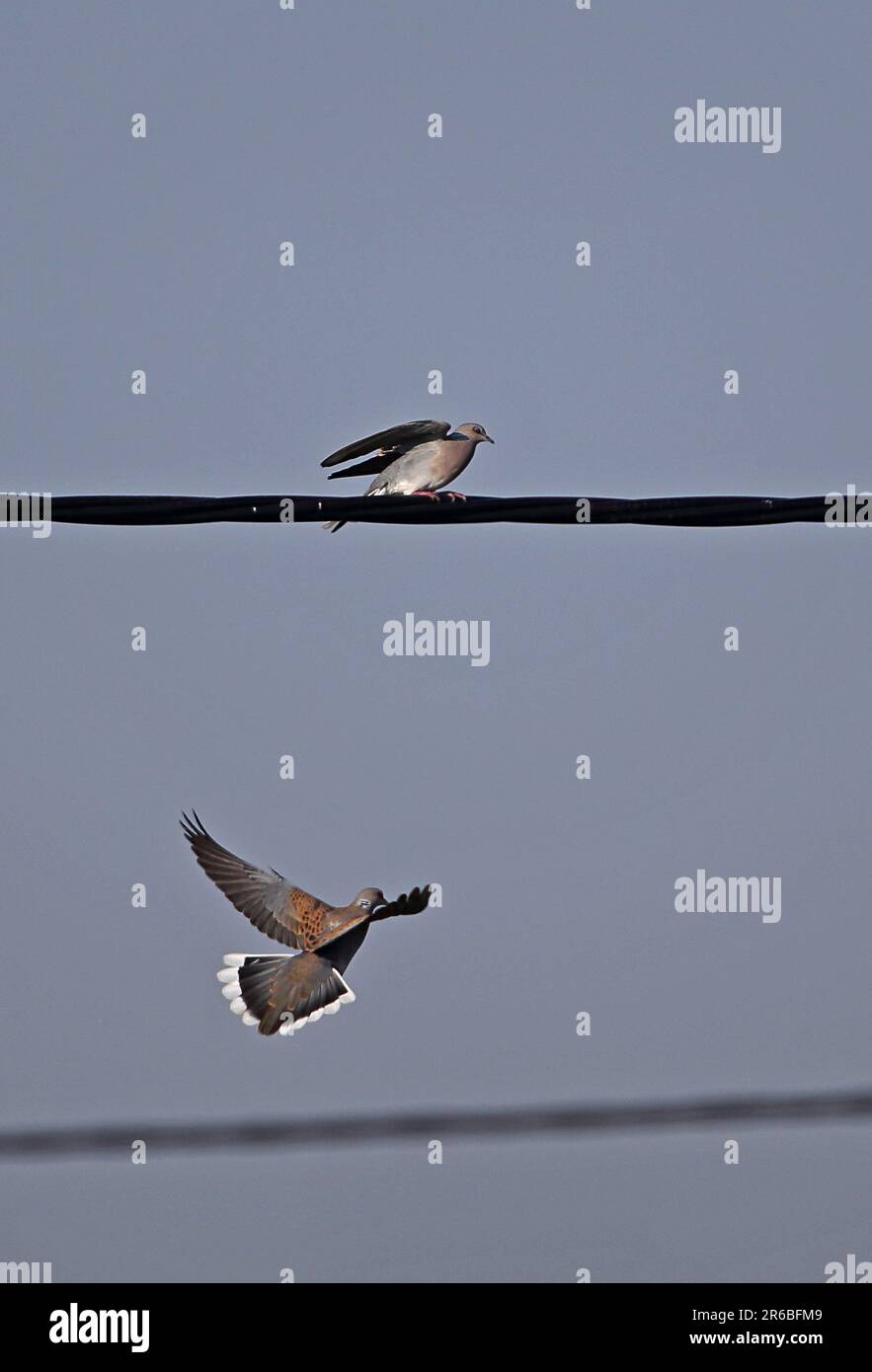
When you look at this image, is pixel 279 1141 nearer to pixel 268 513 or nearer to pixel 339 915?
pixel 268 513

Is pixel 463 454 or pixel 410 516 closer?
pixel 410 516

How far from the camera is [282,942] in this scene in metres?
9.88

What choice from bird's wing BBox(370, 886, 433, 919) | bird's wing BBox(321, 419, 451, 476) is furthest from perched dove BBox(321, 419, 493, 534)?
bird's wing BBox(370, 886, 433, 919)

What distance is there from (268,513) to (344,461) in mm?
2944

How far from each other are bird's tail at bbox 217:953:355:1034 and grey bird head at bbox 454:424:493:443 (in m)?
3.17

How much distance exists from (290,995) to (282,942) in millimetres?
362

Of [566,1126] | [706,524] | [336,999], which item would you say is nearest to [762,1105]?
[566,1126]

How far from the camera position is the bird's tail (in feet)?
A: 32.6

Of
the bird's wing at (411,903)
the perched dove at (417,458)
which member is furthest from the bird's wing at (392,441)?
the bird's wing at (411,903)

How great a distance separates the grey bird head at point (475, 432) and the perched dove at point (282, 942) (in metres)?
2.73

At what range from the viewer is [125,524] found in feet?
19.2

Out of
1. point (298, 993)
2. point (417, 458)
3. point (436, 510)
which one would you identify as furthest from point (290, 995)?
point (436, 510)

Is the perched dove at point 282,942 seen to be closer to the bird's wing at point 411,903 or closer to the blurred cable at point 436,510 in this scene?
the bird's wing at point 411,903

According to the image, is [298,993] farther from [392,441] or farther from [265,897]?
[392,441]
